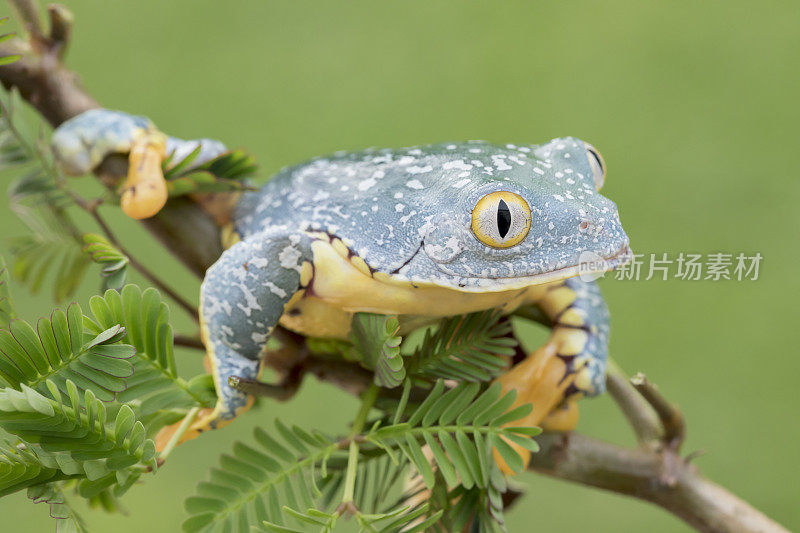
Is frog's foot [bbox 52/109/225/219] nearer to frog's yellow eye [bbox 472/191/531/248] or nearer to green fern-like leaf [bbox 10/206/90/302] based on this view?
green fern-like leaf [bbox 10/206/90/302]

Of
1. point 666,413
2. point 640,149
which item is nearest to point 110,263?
point 666,413

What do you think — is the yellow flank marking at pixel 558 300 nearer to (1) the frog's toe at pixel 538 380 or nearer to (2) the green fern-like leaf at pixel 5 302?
(1) the frog's toe at pixel 538 380

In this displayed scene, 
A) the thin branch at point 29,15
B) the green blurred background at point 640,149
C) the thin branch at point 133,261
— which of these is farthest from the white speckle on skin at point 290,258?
the green blurred background at point 640,149

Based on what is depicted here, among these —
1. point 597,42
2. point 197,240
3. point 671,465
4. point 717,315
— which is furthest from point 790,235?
point 197,240

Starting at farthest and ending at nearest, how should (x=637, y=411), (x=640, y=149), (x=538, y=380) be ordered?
(x=640, y=149)
(x=637, y=411)
(x=538, y=380)

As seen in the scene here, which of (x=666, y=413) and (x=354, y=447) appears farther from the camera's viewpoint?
(x=666, y=413)

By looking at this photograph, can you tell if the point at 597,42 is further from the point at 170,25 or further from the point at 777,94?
the point at 170,25

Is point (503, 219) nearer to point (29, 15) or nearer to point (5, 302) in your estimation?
point (5, 302)
